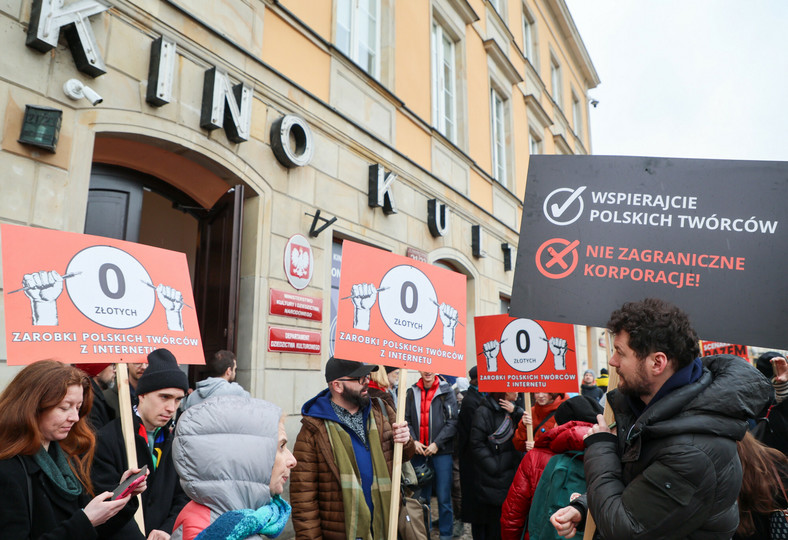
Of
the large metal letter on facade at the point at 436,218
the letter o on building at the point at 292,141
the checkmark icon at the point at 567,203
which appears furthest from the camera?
the large metal letter on facade at the point at 436,218

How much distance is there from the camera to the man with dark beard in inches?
109

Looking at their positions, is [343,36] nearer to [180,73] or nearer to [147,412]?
[180,73]

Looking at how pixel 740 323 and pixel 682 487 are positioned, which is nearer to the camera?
pixel 682 487

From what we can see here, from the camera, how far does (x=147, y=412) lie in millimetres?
2590

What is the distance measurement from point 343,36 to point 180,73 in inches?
117

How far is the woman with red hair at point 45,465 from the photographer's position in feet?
5.78

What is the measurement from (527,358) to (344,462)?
1.82 metres

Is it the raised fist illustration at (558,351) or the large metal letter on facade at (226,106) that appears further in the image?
the large metal letter on facade at (226,106)

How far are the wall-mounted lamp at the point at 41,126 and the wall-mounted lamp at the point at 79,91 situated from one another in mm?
212

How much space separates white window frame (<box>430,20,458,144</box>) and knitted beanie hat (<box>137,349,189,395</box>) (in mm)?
6995

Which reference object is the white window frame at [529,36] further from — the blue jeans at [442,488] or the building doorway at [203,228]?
the blue jeans at [442,488]

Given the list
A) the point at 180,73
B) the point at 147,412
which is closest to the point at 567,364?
the point at 147,412

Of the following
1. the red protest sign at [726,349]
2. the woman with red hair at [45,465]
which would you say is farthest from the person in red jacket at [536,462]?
the red protest sign at [726,349]

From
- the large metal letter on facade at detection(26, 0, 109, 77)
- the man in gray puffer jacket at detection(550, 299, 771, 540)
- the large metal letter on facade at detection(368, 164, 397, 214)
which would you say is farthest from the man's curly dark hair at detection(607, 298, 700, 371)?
the large metal letter on facade at detection(368, 164, 397, 214)
